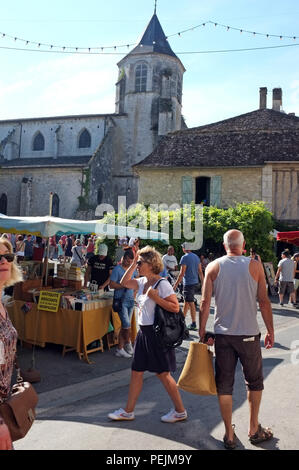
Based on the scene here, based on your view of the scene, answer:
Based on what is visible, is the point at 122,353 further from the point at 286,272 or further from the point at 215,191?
the point at 215,191

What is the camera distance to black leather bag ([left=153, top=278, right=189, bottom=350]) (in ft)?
13.5

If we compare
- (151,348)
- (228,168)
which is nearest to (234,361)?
(151,348)

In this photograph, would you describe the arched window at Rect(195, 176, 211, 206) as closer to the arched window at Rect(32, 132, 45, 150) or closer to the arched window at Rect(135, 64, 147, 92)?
the arched window at Rect(135, 64, 147, 92)

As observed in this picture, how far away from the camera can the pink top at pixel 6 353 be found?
2.46 meters

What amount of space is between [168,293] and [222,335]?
2.36 feet

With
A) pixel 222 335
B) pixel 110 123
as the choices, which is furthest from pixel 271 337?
pixel 110 123

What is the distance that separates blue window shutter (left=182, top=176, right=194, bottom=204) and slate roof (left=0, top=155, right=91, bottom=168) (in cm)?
1253

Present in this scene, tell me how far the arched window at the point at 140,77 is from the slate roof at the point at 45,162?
7.51 m

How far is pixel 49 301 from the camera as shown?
6.95 metres

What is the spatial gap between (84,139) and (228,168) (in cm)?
2003

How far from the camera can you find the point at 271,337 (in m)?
3.91

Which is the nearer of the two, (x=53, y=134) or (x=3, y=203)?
(x=3, y=203)

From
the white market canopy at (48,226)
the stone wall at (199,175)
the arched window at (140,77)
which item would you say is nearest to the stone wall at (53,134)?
the arched window at (140,77)

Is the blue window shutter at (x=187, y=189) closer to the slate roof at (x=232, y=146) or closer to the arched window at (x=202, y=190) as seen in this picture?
the arched window at (x=202, y=190)
